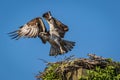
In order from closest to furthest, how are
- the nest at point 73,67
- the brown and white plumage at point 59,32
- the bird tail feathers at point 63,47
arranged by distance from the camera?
the nest at point 73,67
the bird tail feathers at point 63,47
the brown and white plumage at point 59,32

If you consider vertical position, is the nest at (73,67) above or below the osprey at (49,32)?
below

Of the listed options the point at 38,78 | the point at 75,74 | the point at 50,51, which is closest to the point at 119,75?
the point at 75,74

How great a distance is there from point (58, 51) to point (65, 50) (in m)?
0.23

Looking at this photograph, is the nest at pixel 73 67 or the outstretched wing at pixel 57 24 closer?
the nest at pixel 73 67

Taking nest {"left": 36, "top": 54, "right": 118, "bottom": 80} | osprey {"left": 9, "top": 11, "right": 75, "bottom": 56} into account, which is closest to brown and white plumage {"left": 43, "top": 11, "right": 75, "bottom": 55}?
osprey {"left": 9, "top": 11, "right": 75, "bottom": 56}

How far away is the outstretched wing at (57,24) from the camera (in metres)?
15.9

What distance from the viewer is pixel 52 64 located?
13.2 meters

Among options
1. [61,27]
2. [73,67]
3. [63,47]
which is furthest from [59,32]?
[73,67]

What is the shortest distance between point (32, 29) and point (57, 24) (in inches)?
28.3

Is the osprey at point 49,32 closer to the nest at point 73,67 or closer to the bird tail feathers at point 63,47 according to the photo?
the bird tail feathers at point 63,47

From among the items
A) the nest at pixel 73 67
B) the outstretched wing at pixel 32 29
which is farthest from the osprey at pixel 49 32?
the nest at pixel 73 67

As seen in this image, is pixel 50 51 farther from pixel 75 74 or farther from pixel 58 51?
pixel 75 74

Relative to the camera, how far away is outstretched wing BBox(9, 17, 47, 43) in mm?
15867

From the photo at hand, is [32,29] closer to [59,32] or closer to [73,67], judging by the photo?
[59,32]
